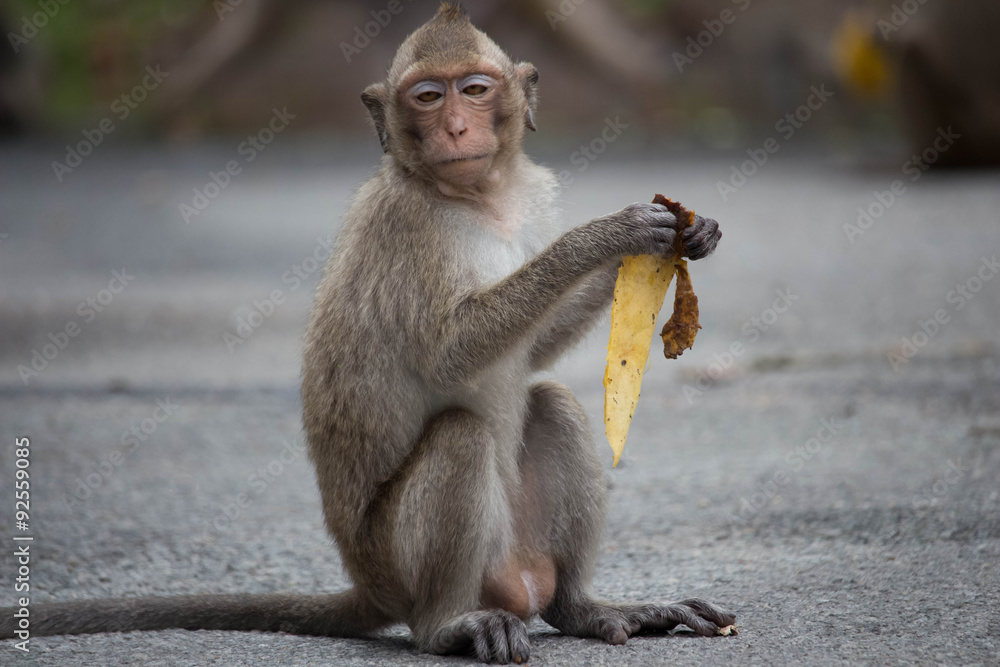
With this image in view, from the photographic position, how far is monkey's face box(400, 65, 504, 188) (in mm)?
4086

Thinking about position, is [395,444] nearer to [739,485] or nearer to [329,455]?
[329,455]

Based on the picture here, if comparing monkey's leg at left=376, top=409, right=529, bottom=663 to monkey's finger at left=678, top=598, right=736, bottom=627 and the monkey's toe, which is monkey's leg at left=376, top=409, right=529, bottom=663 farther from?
monkey's finger at left=678, top=598, right=736, bottom=627

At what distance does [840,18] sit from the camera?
60.8 ft

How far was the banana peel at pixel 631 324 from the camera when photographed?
403cm

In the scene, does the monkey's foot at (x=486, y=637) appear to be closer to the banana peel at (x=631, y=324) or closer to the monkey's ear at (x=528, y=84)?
the banana peel at (x=631, y=324)

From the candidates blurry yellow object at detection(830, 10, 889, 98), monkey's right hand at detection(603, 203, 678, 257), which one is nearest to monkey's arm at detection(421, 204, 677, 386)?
monkey's right hand at detection(603, 203, 678, 257)

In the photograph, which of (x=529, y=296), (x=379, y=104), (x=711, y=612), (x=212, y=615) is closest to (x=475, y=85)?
(x=379, y=104)

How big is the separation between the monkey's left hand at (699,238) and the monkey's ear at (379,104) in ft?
3.96

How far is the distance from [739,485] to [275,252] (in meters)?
7.86

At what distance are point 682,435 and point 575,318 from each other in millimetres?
2831

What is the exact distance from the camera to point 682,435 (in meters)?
7.08

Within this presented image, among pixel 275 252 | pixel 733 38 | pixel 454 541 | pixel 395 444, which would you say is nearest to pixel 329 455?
pixel 395 444

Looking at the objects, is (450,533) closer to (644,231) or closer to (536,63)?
(644,231)

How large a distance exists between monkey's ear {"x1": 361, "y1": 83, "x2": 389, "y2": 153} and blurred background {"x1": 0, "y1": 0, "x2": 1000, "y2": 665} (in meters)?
1.14
